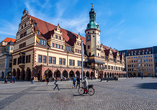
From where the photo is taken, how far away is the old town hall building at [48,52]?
3825 cm

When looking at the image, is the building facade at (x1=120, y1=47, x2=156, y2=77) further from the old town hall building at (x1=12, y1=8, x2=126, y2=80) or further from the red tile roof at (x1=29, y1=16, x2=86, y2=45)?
the red tile roof at (x1=29, y1=16, x2=86, y2=45)

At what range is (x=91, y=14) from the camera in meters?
60.4

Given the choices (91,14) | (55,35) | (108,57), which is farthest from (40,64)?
(108,57)

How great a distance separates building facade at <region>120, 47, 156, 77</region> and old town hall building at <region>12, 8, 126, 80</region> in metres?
51.3

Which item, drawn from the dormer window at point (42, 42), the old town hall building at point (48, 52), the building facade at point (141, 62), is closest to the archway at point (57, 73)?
the old town hall building at point (48, 52)

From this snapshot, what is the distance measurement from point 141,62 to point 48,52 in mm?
80036

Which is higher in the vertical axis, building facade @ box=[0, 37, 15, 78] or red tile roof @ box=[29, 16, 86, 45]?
red tile roof @ box=[29, 16, 86, 45]

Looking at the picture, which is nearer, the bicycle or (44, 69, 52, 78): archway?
the bicycle

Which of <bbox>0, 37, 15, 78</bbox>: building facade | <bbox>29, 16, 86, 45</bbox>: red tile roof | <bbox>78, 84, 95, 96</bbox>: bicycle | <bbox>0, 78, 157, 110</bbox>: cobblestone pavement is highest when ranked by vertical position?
<bbox>29, 16, 86, 45</bbox>: red tile roof

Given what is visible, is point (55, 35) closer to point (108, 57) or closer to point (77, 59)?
point (77, 59)

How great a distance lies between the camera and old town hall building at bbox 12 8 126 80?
3825cm

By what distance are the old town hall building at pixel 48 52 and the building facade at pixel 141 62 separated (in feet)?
168

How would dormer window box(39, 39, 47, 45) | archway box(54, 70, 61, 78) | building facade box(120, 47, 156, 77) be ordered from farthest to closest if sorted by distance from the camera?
building facade box(120, 47, 156, 77), archway box(54, 70, 61, 78), dormer window box(39, 39, 47, 45)

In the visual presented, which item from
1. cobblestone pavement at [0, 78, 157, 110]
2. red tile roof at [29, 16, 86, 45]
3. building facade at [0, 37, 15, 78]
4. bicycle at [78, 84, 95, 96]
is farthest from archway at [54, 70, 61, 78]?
bicycle at [78, 84, 95, 96]
